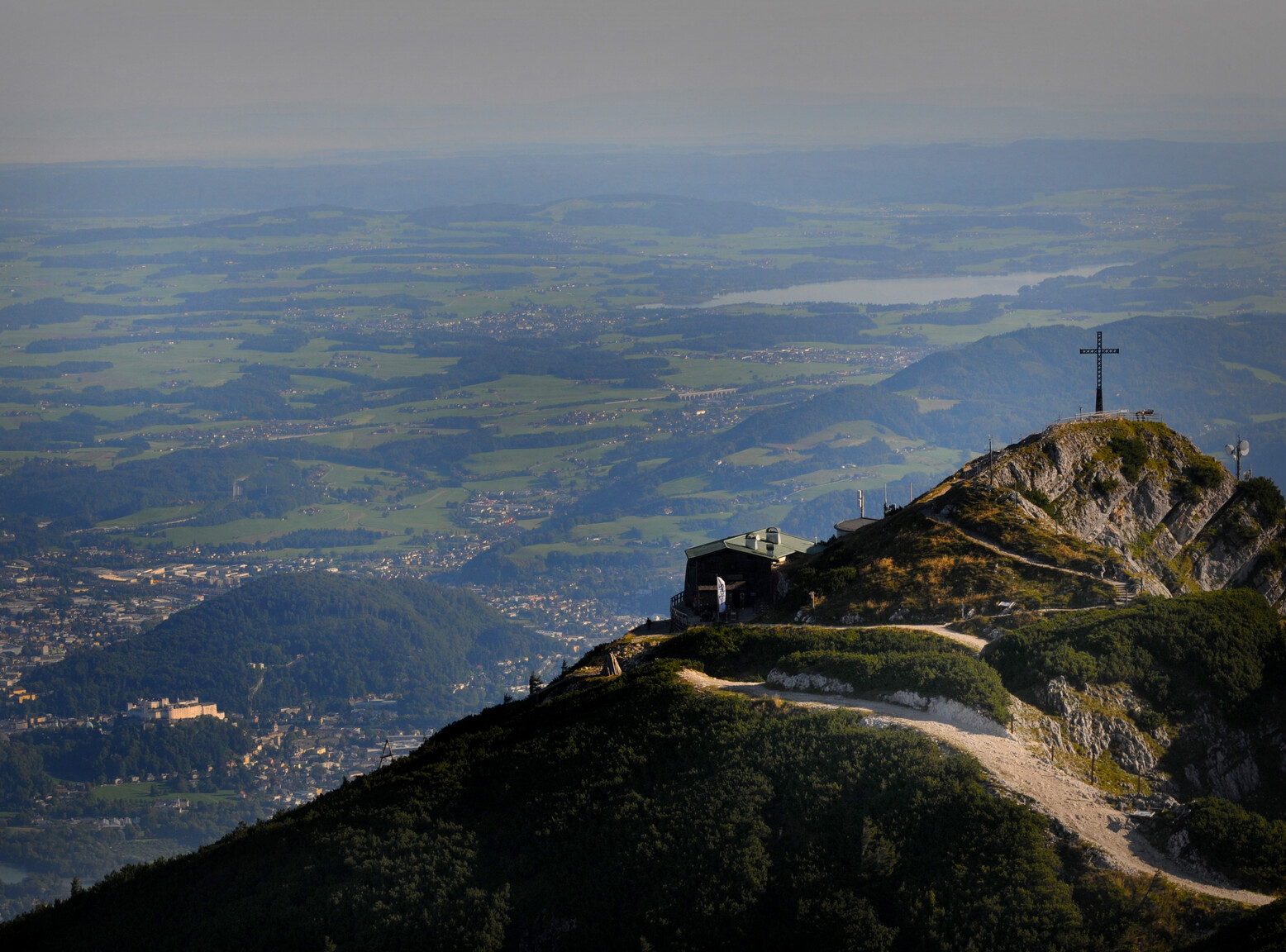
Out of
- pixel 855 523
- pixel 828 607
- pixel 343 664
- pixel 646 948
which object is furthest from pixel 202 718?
pixel 646 948

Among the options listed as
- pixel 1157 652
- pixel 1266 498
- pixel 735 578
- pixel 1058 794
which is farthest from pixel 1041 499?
pixel 1058 794

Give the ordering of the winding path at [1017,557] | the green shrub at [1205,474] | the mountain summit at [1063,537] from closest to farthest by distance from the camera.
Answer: the winding path at [1017,557] < the mountain summit at [1063,537] < the green shrub at [1205,474]

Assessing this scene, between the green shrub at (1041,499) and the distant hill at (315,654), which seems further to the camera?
the distant hill at (315,654)

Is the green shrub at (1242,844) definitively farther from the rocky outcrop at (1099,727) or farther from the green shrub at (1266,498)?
the green shrub at (1266,498)

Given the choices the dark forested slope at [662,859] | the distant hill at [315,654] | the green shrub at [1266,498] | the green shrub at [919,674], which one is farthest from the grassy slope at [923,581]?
the distant hill at [315,654]

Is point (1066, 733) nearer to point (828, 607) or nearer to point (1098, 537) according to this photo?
point (828, 607)

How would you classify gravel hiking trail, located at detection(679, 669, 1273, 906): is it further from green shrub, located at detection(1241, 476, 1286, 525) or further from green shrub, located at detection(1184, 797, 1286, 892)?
green shrub, located at detection(1241, 476, 1286, 525)

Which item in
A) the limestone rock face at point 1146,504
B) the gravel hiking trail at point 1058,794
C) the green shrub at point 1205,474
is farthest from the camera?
the green shrub at point 1205,474

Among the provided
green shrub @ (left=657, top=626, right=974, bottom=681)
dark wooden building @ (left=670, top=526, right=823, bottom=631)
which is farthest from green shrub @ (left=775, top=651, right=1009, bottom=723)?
dark wooden building @ (left=670, top=526, right=823, bottom=631)
